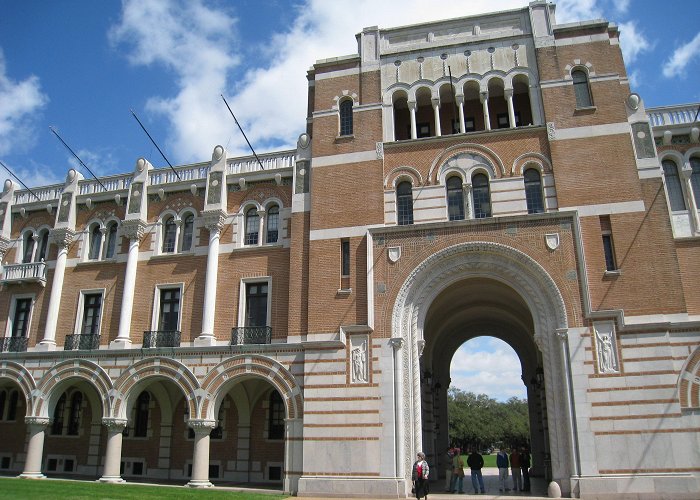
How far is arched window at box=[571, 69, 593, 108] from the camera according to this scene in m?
23.4

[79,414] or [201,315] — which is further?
[79,414]

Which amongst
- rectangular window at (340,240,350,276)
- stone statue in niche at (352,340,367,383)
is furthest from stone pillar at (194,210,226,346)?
stone statue in niche at (352,340,367,383)

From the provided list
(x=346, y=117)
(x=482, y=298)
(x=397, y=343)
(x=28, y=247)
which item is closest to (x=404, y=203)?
(x=346, y=117)

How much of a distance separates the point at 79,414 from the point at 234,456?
8.45 meters

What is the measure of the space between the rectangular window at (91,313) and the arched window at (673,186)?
2479cm

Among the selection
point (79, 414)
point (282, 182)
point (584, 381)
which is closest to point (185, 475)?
point (79, 414)

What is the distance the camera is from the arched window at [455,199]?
76.6ft

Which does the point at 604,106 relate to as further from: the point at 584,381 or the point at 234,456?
the point at 234,456

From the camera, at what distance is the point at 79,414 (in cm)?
2795

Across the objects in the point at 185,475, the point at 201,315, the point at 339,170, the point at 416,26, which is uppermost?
the point at 416,26

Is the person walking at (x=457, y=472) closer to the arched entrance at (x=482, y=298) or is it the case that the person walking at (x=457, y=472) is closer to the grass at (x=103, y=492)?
the arched entrance at (x=482, y=298)

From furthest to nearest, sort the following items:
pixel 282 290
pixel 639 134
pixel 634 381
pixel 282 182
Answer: pixel 282 182 → pixel 282 290 → pixel 639 134 → pixel 634 381

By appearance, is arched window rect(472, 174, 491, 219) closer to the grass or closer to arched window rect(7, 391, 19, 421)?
the grass

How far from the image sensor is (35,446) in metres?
25.0
